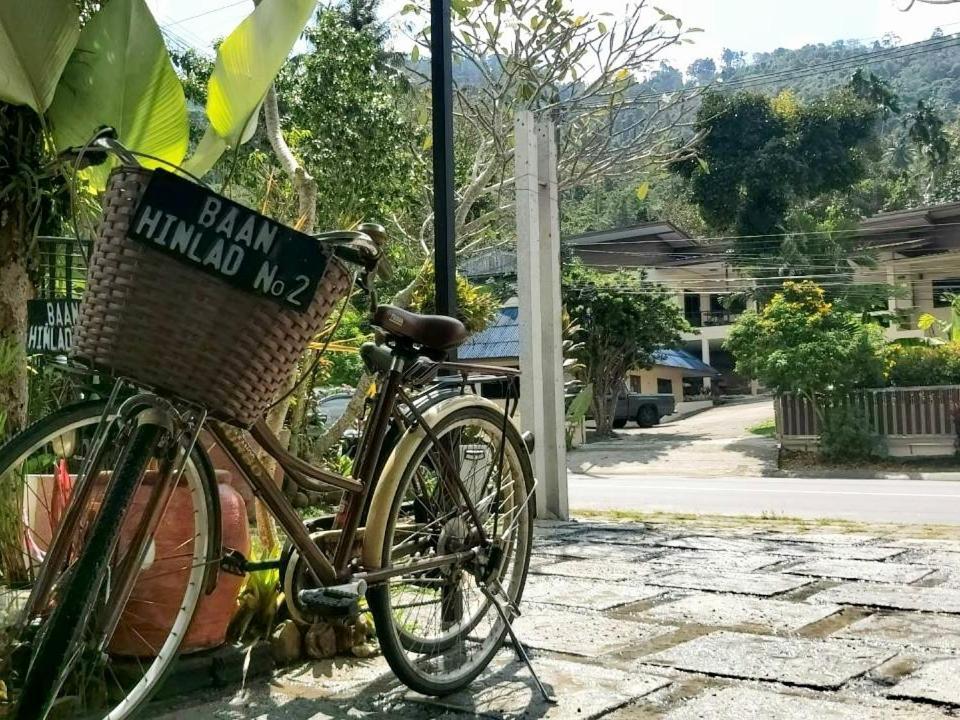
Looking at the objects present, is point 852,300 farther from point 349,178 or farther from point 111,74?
point 111,74

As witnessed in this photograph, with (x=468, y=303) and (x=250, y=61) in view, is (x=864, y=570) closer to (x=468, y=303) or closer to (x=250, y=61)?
(x=250, y=61)

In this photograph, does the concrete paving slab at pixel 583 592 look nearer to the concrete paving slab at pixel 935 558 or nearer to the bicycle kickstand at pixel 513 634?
the bicycle kickstand at pixel 513 634

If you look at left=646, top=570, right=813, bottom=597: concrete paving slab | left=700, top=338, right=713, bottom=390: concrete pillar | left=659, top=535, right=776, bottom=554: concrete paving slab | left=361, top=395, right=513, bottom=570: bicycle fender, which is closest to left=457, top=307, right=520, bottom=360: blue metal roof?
left=700, top=338, right=713, bottom=390: concrete pillar

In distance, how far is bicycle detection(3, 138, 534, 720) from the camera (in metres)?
2.05

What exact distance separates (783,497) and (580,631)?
30.4 ft

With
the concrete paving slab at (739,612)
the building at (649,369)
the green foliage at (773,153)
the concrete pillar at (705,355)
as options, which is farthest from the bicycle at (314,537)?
the concrete pillar at (705,355)

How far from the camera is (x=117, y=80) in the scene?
336 centimetres

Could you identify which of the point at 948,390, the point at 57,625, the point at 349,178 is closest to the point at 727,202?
the point at 948,390

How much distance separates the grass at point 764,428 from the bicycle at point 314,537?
21.8 meters

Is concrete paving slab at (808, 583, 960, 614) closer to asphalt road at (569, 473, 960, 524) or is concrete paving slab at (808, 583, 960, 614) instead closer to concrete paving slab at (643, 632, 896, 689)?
concrete paving slab at (643, 632, 896, 689)

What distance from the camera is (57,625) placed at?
1840 mm

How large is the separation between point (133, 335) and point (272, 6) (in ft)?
4.93

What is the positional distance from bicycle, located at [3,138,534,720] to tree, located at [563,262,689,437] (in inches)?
819

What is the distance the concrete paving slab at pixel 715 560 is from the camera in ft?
16.6
